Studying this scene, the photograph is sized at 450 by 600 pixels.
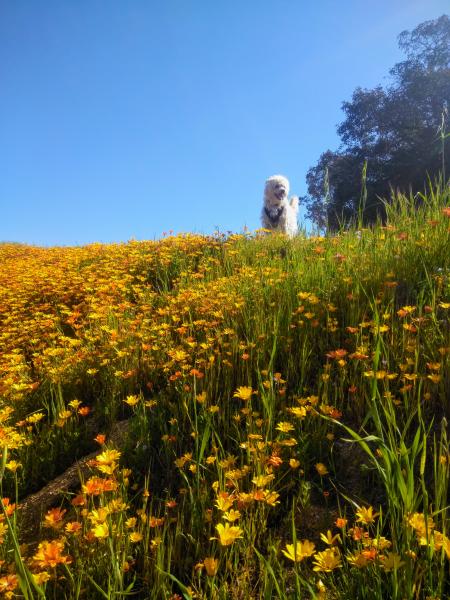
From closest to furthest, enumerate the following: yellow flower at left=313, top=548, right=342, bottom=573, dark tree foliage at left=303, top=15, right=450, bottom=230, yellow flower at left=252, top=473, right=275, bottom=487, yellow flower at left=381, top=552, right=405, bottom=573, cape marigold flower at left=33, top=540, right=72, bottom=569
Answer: yellow flower at left=381, top=552, right=405, bottom=573
yellow flower at left=313, top=548, right=342, bottom=573
cape marigold flower at left=33, top=540, right=72, bottom=569
yellow flower at left=252, top=473, right=275, bottom=487
dark tree foliage at left=303, top=15, right=450, bottom=230

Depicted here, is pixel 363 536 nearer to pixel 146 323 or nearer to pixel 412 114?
pixel 146 323

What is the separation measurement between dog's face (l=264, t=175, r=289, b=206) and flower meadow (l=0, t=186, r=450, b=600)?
294 inches

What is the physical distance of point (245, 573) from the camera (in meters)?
1.51

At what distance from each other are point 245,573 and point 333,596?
0.31m

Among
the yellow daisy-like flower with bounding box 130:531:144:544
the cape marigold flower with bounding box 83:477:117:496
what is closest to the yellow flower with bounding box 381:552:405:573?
the yellow daisy-like flower with bounding box 130:531:144:544

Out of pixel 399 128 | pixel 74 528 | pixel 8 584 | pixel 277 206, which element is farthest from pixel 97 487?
pixel 399 128

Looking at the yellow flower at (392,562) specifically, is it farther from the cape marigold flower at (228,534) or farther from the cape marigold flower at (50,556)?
the cape marigold flower at (50,556)

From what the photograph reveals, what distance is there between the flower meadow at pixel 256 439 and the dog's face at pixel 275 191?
24.5ft

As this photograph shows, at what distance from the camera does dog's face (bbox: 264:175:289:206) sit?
11992 mm

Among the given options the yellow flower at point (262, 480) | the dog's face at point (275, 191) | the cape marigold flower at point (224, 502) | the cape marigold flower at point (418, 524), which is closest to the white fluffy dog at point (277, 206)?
the dog's face at point (275, 191)

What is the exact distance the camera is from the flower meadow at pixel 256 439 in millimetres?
1447

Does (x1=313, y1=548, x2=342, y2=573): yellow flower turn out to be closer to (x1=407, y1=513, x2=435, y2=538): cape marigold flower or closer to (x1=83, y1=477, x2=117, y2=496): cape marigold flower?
(x1=407, y1=513, x2=435, y2=538): cape marigold flower

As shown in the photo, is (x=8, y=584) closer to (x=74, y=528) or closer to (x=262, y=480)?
(x=74, y=528)

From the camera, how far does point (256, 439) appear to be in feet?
6.88
